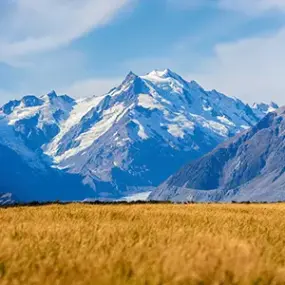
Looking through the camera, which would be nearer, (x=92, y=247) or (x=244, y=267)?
(x=244, y=267)

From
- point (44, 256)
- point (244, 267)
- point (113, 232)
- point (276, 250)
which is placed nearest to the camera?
point (244, 267)

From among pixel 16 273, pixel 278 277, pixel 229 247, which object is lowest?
pixel 278 277

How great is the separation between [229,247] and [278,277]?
1363 millimetres

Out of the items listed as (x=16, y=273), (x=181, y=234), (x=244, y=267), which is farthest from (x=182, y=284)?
(x=181, y=234)

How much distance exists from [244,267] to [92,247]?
9.83 feet

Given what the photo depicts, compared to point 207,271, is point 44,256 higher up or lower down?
higher up

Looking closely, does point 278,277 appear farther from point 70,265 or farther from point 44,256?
point 44,256

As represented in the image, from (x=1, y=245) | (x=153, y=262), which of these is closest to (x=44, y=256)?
(x=1, y=245)

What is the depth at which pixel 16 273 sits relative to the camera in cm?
821

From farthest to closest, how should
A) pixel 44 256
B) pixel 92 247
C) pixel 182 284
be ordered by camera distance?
pixel 92 247 < pixel 44 256 < pixel 182 284

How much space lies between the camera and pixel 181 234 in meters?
12.7

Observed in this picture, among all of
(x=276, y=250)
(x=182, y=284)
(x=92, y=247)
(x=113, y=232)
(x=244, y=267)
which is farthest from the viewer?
(x=113, y=232)

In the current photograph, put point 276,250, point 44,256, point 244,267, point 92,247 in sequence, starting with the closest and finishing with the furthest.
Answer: point 244,267 < point 44,256 < point 92,247 < point 276,250

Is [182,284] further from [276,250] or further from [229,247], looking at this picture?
[276,250]
